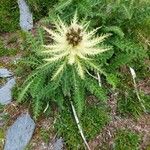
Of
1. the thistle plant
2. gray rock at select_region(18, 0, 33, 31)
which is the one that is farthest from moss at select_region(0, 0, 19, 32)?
the thistle plant

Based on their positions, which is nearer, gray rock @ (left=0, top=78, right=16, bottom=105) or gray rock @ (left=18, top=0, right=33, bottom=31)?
gray rock @ (left=0, top=78, right=16, bottom=105)

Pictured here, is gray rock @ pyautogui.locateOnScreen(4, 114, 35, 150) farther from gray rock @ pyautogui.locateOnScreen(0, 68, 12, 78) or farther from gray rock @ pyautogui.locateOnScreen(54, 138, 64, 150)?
gray rock @ pyautogui.locateOnScreen(0, 68, 12, 78)

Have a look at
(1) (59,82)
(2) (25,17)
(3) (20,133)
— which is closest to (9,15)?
(2) (25,17)

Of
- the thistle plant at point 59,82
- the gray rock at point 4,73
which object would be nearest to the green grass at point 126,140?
the thistle plant at point 59,82

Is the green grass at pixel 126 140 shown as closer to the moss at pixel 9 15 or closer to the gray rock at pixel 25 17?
the gray rock at pixel 25 17

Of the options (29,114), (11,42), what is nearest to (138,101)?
(29,114)

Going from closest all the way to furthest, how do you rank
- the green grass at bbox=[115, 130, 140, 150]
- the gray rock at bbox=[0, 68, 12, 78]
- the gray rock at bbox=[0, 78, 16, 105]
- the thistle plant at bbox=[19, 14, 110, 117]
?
1. the thistle plant at bbox=[19, 14, 110, 117]
2. the green grass at bbox=[115, 130, 140, 150]
3. the gray rock at bbox=[0, 78, 16, 105]
4. the gray rock at bbox=[0, 68, 12, 78]
